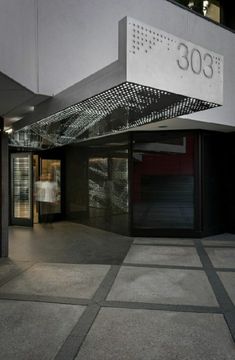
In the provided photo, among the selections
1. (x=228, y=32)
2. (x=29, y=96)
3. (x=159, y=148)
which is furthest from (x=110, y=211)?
(x=228, y=32)

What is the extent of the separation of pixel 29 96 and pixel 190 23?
4432 mm

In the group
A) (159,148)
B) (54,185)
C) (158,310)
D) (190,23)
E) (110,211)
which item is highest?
(190,23)

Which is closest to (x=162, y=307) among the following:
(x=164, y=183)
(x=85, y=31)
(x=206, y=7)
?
(x=85, y=31)

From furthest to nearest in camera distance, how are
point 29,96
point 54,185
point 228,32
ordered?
point 54,185
point 228,32
point 29,96

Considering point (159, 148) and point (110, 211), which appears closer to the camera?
point (159, 148)

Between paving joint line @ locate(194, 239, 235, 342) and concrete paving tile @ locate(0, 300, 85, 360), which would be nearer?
concrete paving tile @ locate(0, 300, 85, 360)

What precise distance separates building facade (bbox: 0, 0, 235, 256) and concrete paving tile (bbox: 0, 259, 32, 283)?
430 millimetres

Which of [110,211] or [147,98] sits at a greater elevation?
[147,98]

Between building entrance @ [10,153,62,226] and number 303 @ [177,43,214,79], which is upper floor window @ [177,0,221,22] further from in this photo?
number 303 @ [177,43,214,79]

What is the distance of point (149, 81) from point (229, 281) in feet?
10.5

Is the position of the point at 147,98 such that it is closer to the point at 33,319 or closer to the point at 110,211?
the point at 33,319

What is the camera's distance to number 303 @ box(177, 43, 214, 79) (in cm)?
284

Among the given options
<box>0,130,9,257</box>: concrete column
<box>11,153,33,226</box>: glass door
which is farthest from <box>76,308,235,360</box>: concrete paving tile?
<box>11,153,33,226</box>: glass door

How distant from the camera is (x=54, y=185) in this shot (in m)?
9.93
